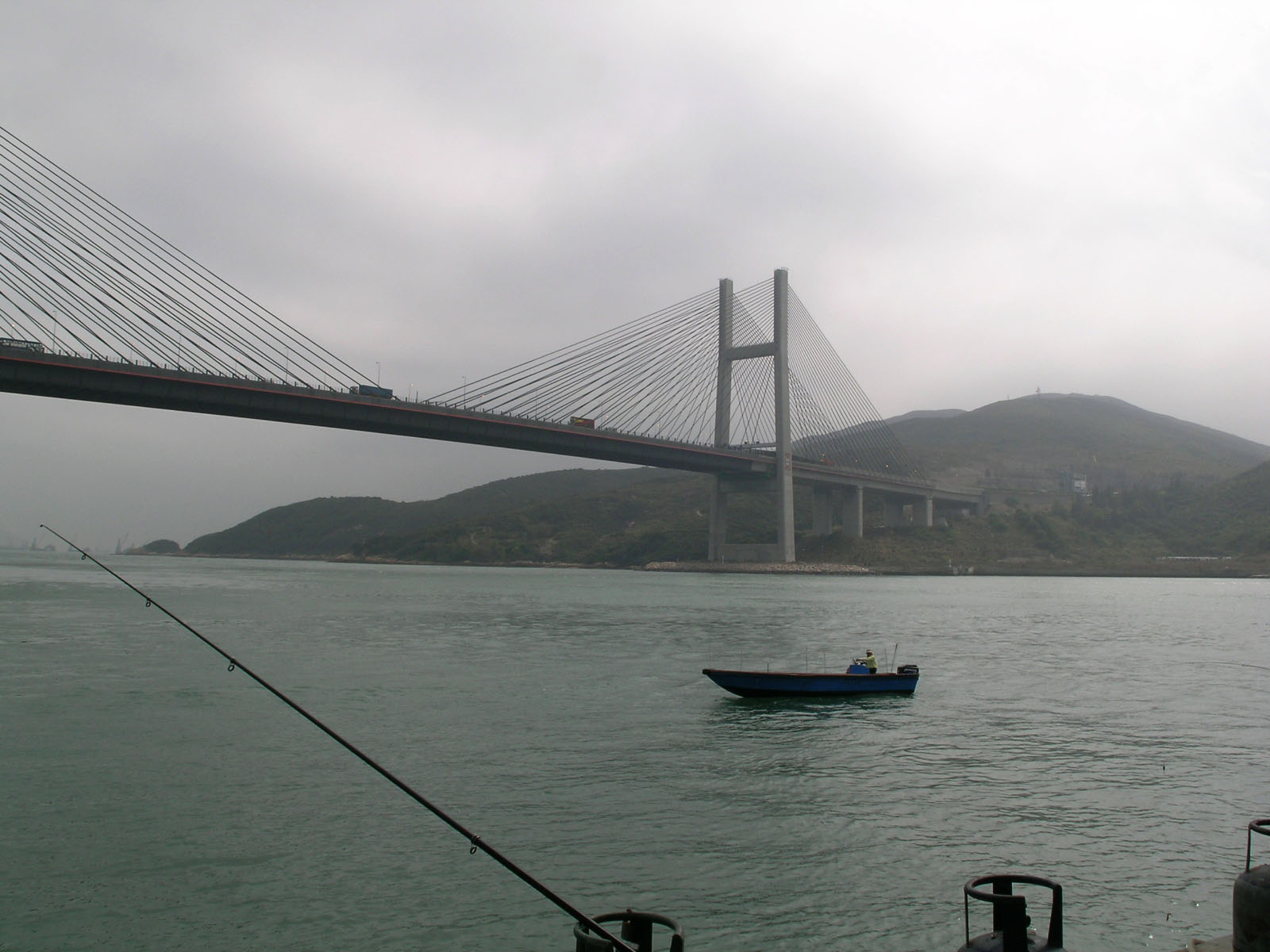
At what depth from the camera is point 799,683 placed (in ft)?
71.3

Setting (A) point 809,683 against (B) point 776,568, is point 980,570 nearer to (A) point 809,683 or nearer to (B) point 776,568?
(B) point 776,568

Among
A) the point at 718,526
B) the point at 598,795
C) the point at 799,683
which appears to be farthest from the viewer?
the point at 718,526

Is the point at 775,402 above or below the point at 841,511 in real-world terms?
above

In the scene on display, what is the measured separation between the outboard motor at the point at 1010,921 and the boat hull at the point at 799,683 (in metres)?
14.6

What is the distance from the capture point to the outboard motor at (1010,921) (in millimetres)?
6238

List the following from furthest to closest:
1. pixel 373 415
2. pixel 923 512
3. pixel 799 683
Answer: pixel 923 512, pixel 373 415, pixel 799 683

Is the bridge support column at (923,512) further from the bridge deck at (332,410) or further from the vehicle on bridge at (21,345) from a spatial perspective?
the vehicle on bridge at (21,345)

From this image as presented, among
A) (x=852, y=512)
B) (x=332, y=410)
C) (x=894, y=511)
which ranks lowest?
(x=852, y=512)

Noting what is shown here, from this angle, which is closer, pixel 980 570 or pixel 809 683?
pixel 809 683

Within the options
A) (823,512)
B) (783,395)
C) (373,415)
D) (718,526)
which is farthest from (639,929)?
(823,512)

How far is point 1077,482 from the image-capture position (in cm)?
15562

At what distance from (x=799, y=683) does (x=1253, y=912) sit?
643 inches

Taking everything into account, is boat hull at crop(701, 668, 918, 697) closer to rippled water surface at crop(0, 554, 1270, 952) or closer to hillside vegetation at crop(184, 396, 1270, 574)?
rippled water surface at crop(0, 554, 1270, 952)

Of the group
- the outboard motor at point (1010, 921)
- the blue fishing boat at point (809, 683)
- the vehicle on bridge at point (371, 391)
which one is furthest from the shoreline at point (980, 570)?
the outboard motor at point (1010, 921)
